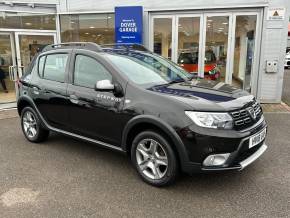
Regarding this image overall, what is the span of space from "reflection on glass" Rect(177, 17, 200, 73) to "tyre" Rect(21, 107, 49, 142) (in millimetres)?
5237

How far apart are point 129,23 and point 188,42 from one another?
6.06 ft

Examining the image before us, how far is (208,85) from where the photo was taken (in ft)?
13.5

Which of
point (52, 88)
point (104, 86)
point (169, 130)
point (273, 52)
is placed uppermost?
point (273, 52)

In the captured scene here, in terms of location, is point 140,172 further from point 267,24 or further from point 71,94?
point 267,24

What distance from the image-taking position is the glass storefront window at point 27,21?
886 centimetres

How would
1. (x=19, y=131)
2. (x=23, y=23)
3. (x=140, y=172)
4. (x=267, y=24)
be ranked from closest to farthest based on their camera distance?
(x=140, y=172)
(x=19, y=131)
(x=267, y=24)
(x=23, y=23)

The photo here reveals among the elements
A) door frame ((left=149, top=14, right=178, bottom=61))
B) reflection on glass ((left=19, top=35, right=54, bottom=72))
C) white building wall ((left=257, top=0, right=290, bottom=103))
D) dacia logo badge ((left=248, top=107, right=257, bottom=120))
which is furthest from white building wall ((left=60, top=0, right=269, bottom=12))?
dacia logo badge ((left=248, top=107, right=257, bottom=120))

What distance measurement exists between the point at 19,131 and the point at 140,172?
3564 mm

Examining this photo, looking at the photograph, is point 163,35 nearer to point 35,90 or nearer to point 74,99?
point 35,90

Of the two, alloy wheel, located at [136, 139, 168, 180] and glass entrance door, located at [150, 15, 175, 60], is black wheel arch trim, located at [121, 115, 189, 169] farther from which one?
glass entrance door, located at [150, 15, 175, 60]

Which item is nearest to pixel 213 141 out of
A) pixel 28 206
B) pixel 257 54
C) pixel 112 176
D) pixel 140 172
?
pixel 140 172

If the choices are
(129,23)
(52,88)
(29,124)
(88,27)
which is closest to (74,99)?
(52,88)

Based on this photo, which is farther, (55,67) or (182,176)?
(55,67)

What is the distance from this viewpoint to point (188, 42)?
Answer: 9133mm
